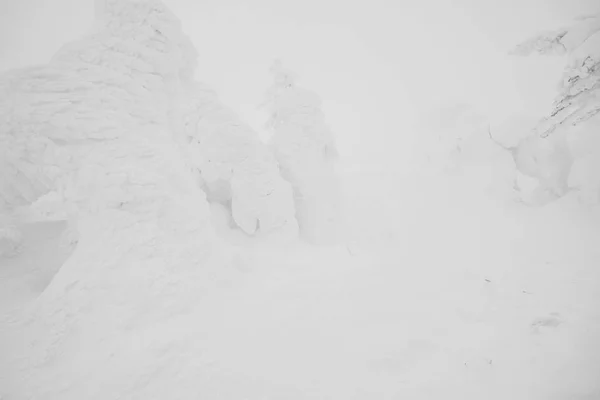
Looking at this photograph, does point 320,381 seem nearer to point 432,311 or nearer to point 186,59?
point 432,311

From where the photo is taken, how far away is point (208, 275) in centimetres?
1051

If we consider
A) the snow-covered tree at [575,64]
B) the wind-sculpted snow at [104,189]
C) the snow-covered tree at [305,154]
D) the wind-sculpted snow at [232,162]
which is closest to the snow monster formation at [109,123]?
the wind-sculpted snow at [104,189]

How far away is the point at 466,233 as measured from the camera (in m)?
16.5

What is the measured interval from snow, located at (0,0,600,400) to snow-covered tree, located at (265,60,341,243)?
2832 millimetres

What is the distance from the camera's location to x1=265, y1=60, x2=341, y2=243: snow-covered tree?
1912 cm

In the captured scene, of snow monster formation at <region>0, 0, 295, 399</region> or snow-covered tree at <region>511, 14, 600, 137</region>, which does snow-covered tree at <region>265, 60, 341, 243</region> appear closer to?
snow monster formation at <region>0, 0, 295, 399</region>

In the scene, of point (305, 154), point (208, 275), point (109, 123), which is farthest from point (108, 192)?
point (305, 154)

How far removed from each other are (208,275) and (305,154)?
38.5 ft

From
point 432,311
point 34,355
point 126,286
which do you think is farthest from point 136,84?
point 432,311

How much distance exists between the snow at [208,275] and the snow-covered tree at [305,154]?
2.83 metres

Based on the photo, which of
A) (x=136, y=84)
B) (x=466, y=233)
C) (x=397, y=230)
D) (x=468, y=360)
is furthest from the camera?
(x=397, y=230)

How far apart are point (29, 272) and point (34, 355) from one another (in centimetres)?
470

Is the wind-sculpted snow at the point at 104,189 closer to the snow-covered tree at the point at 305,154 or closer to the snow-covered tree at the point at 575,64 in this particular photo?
the snow-covered tree at the point at 305,154

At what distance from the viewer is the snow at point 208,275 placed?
6430mm
